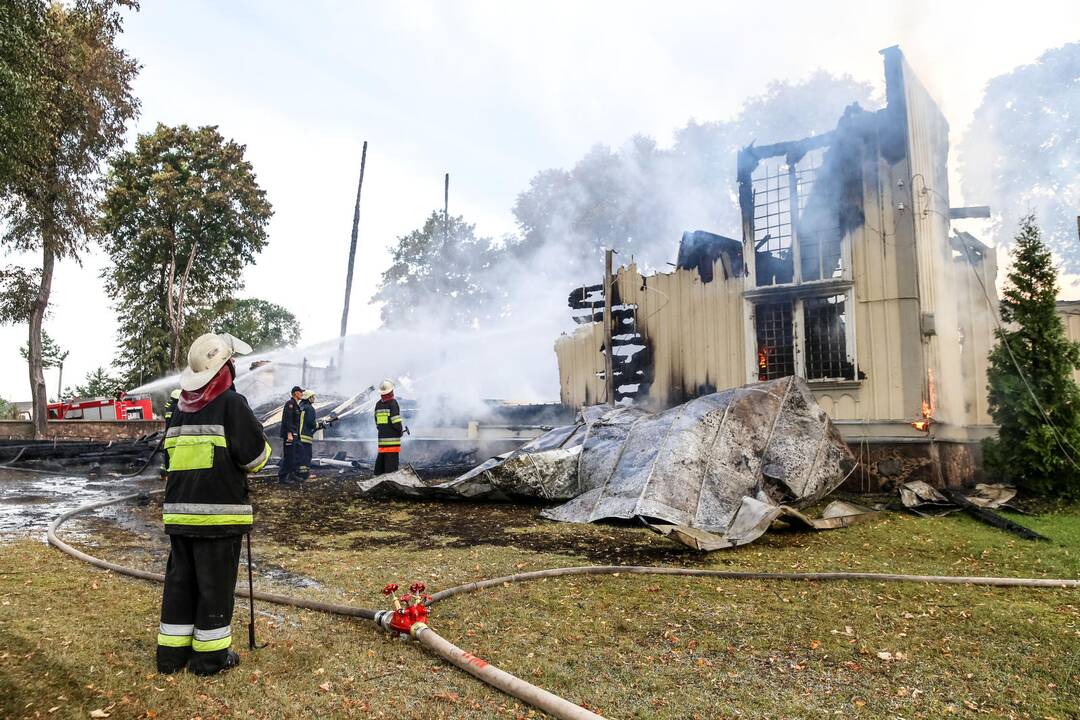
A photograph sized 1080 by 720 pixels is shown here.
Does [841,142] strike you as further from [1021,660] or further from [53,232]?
[53,232]

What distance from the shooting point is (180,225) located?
97.6ft

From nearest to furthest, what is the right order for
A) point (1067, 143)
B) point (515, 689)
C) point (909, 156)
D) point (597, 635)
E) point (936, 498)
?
point (515, 689)
point (597, 635)
point (936, 498)
point (909, 156)
point (1067, 143)

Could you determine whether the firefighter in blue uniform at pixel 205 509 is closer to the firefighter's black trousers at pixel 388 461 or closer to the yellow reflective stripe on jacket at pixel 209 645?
the yellow reflective stripe on jacket at pixel 209 645

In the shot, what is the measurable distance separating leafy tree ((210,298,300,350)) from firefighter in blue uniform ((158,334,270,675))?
47.7 metres

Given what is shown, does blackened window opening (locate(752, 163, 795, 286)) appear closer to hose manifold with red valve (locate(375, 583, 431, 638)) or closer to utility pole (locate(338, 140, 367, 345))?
hose manifold with red valve (locate(375, 583, 431, 638))

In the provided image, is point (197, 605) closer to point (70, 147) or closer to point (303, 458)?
point (303, 458)

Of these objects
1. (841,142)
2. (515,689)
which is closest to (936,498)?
(841,142)

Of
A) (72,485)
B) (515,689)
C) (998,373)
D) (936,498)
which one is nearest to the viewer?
(515,689)

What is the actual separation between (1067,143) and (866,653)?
25.8 m

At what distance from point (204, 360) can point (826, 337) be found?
10.2m

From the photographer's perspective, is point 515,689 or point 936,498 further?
point 936,498

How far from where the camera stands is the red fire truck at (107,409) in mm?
23188

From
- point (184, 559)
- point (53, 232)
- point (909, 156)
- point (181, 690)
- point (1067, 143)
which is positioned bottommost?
point (181, 690)

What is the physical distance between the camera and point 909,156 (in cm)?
1065
